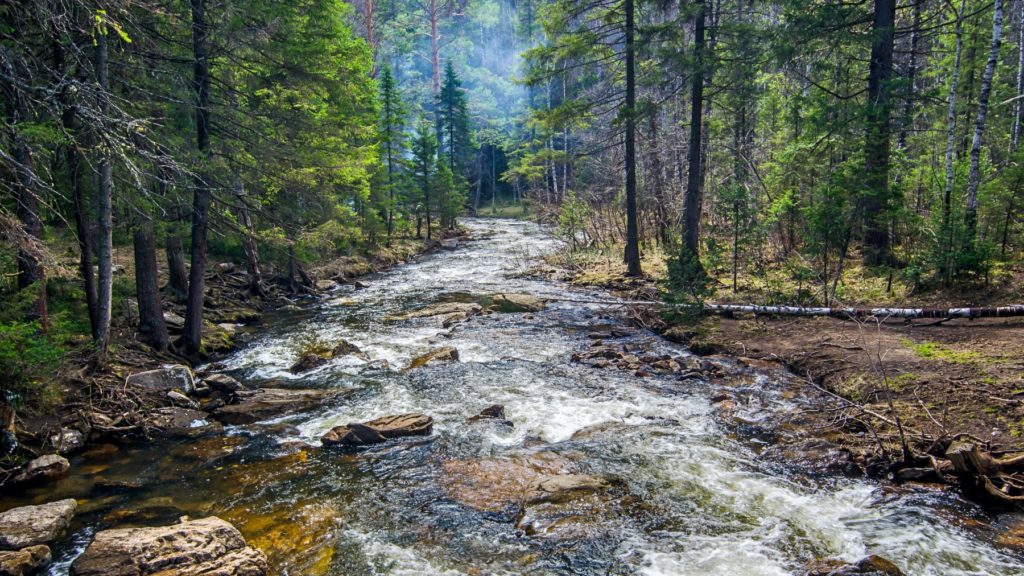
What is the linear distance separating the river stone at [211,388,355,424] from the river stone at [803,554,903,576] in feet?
25.7

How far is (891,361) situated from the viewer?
27.8 ft

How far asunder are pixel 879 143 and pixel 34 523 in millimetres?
14759

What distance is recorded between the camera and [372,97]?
28.3 m

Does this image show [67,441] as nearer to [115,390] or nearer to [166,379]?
[115,390]

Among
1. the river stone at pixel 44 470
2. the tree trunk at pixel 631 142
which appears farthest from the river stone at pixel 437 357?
the tree trunk at pixel 631 142

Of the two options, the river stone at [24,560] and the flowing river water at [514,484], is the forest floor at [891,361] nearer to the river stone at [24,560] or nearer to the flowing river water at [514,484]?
the flowing river water at [514,484]

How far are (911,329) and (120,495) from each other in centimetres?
1269

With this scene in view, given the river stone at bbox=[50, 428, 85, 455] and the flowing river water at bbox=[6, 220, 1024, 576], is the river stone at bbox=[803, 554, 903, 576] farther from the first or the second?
the river stone at bbox=[50, 428, 85, 455]

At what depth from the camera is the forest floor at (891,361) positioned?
259 inches

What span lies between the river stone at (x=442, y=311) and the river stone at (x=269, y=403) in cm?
599

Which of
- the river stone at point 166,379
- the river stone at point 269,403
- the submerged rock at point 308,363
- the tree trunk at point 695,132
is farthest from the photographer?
the tree trunk at point 695,132

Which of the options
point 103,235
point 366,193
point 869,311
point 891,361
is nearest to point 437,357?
point 103,235

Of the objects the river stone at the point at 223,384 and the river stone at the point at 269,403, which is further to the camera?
the river stone at the point at 223,384

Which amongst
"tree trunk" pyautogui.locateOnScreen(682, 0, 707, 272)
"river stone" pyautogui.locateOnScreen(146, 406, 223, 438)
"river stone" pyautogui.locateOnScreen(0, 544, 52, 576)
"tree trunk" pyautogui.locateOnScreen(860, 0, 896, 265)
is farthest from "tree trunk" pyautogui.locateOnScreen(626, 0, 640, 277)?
"river stone" pyautogui.locateOnScreen(0, 544, 52, 576)
